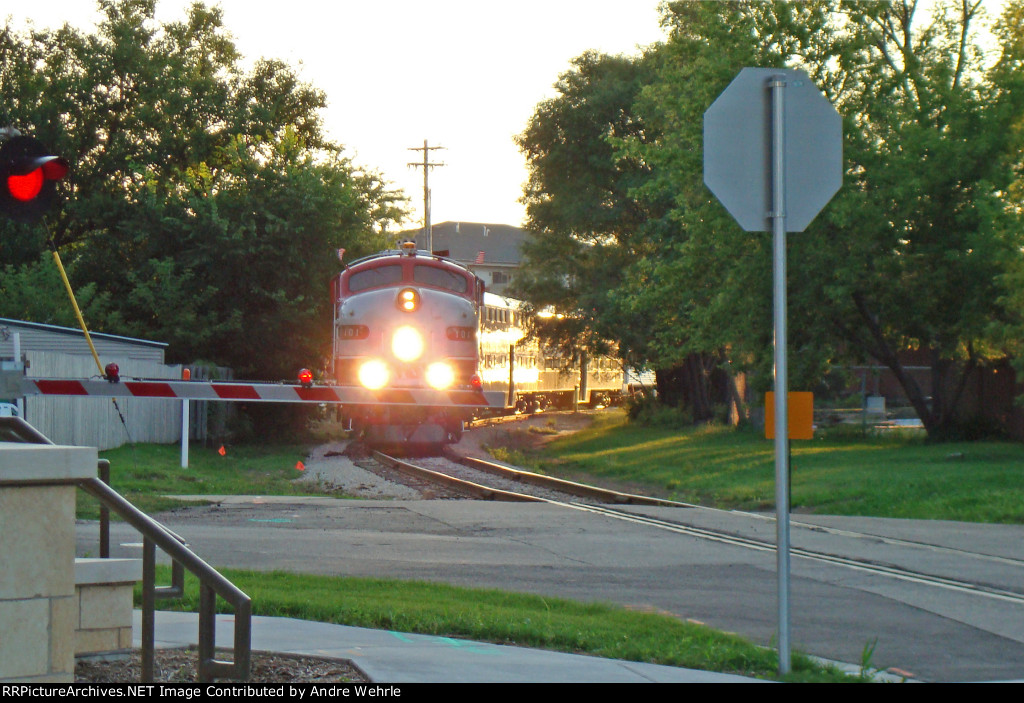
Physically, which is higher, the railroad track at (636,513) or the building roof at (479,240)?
the building roof at (479,240)

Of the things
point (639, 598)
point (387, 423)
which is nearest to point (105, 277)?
point (387, 423)

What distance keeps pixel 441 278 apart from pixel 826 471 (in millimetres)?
8482

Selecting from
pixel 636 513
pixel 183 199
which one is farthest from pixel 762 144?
pixel 183 199

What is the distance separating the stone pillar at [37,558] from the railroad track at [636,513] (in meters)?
7.33

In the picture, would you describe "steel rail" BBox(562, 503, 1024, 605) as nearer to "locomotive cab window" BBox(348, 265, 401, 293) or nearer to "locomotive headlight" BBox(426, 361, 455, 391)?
"locomotive headlight" BBox(426, 361, 455, 391)

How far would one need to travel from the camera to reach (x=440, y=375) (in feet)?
73.5

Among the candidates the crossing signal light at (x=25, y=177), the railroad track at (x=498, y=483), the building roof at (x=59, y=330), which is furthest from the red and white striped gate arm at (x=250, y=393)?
the building roof at (x=59, y=330)

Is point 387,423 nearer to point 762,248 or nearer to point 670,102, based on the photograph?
point 762,248

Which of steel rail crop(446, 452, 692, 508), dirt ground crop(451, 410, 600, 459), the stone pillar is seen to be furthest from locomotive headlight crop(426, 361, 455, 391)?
the stone pillar

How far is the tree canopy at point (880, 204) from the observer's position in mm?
24703

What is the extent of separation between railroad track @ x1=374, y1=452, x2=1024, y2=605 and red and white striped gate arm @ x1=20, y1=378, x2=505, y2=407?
2.49m

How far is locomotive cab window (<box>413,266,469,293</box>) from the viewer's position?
75.4ft

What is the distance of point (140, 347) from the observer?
1073 inches

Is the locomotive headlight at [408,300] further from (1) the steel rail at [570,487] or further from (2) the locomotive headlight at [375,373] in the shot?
(1) the steel rail at [570,487]
